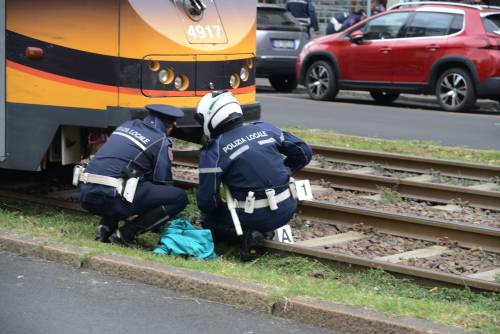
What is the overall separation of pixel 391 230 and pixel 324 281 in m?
1.57

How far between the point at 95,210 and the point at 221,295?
1.61 metres

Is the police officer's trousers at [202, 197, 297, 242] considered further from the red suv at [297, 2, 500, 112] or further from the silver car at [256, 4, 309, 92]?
the silver car at [256, 4, 309, 92]

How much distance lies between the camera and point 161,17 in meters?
7.87

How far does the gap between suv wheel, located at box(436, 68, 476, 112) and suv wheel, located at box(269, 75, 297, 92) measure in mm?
4520

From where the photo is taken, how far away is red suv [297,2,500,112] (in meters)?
16.1

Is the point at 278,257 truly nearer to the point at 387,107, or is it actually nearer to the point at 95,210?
the point at 95,210

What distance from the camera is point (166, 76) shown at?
8.02 meters

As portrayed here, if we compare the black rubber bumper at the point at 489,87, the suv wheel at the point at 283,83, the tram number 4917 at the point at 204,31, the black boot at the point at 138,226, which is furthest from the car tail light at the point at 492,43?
the black boot at the point at 138,226

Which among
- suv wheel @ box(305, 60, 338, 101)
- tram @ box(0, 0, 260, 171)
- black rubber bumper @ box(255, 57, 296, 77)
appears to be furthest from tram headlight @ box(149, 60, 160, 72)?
black rubber bumper @ box(255, 57, 296, 77)

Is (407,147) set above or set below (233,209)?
below

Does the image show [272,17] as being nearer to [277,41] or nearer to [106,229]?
[277,41]

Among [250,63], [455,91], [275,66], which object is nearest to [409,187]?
[250,63]

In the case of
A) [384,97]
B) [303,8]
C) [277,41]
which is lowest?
[384,97]

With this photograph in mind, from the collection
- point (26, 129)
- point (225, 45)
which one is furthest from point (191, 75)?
point (26, 129)
